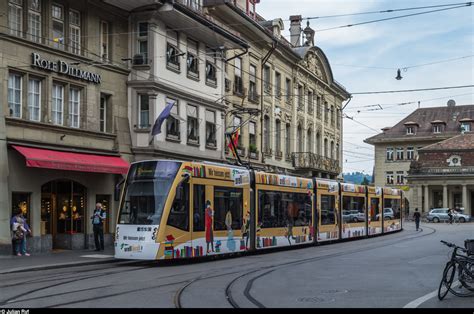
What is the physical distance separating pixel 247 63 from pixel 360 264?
2206cm

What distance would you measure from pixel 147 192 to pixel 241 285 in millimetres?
6071

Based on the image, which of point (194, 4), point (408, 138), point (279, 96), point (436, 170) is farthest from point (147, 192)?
point (408, 138)

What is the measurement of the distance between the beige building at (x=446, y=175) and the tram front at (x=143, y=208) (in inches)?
2635

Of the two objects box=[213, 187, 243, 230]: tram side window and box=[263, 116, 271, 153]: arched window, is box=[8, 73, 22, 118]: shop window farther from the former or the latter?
box=[263, 116, 271, 153]: arched window

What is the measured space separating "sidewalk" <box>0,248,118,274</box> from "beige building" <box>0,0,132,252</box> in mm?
995

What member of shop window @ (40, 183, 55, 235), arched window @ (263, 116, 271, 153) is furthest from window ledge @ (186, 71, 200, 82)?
arched window @ (263, 116, 271, 153)

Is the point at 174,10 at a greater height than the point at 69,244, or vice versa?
the point at 174,10

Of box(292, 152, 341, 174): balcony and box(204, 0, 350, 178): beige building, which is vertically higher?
box(204, 0, 350, 178): beige building

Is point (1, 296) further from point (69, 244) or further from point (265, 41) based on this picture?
point (265, 41)

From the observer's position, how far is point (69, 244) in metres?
25.3

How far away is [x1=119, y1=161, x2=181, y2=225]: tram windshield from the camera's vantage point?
759 inches

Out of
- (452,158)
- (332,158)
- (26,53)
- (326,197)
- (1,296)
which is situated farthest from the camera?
(452,158)

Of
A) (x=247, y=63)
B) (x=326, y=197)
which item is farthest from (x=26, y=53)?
(x=247, y=63)

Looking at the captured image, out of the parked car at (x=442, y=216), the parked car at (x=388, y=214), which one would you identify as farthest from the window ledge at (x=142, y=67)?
the parked car at (x=442, y=216)
